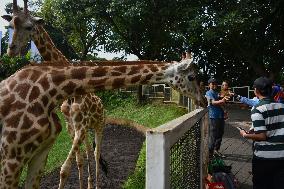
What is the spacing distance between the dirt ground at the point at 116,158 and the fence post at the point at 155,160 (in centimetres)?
584

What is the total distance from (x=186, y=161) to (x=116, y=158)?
6897 millimetres

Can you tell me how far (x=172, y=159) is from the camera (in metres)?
3.73

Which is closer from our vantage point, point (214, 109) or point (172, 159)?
point (172, 159)

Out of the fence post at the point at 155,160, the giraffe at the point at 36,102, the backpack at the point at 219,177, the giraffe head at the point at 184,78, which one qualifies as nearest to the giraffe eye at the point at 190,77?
the giraffe head at the point at 184,78

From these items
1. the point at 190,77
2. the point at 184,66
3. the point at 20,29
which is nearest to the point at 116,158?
the point at 20,29

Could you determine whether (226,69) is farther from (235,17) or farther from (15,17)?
(15,17)

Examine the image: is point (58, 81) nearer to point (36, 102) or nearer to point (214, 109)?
point (36, 102)

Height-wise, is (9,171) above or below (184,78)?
below

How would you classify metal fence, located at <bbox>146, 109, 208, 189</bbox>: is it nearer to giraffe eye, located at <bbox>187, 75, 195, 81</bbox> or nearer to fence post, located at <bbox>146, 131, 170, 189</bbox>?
fence post, located at <bbox>146, 131, 170, 189</bbox>

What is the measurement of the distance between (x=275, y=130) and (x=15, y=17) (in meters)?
3.79

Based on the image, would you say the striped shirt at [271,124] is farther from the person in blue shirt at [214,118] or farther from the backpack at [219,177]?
the person in blue shirt at [214,118]

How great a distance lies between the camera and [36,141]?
14.4ft

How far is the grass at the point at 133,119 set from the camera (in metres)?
8.26

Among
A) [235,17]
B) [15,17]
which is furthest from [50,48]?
[235,17]
